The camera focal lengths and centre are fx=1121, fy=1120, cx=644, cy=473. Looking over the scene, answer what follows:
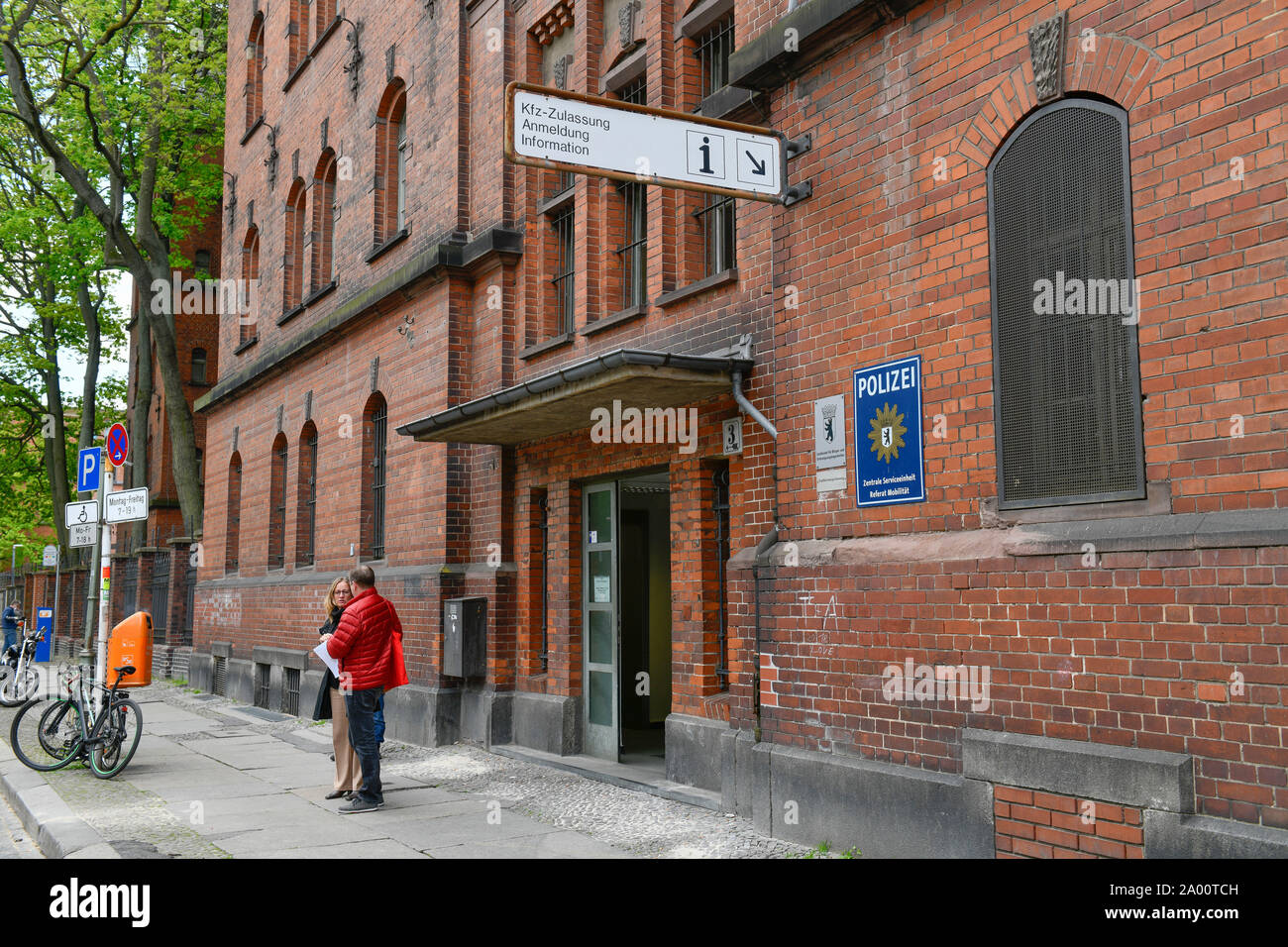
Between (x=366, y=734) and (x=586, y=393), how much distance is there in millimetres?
3116

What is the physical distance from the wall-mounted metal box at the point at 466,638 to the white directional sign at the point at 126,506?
3.60 meters

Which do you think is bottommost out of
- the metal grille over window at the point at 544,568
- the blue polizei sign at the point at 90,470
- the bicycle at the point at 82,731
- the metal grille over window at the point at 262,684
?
the metal grille over window at the point at 262,684

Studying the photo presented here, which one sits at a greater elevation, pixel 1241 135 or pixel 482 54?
pixel 482 54

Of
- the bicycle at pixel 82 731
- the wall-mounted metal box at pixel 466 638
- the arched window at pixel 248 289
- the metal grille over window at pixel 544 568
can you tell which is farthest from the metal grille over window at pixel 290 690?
the arched window at pixel 248 289

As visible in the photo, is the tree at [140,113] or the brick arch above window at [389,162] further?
the tree at [140,113]

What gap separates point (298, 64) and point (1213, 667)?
1762 cm

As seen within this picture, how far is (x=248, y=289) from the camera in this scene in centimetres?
2112

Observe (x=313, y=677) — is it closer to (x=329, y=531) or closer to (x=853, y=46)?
(x=329, y=531)

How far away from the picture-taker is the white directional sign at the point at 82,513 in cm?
1246

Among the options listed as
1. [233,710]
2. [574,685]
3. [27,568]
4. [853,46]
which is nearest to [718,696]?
[574,685]

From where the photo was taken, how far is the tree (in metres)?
21.8

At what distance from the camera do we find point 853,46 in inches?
296

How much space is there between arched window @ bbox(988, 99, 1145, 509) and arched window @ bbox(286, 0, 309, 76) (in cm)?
1580

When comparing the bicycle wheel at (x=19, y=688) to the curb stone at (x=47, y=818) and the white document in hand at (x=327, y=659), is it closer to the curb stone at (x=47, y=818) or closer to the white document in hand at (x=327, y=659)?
the curb stone at (x=47, y=818)
